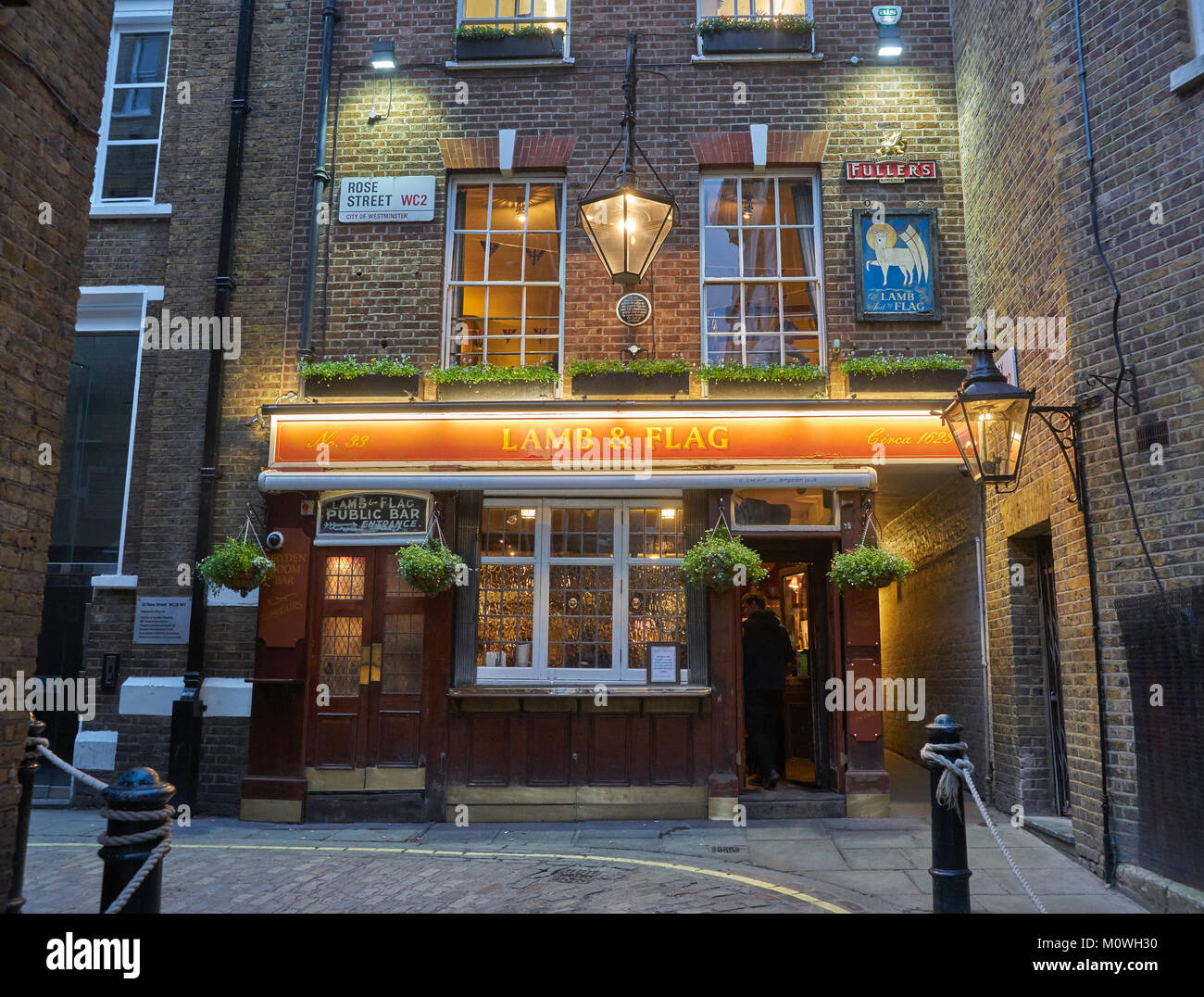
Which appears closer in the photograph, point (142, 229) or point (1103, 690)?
point (1103, 690)

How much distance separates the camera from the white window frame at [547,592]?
908cm

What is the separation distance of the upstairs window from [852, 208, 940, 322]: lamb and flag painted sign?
839cm

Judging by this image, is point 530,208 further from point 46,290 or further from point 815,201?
point 46,290

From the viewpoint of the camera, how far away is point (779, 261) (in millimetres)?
9922

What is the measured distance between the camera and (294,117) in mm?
10219

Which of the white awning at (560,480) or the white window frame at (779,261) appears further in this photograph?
the white window frame at (779,261)

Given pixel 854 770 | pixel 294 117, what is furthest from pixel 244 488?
pixel 854 770

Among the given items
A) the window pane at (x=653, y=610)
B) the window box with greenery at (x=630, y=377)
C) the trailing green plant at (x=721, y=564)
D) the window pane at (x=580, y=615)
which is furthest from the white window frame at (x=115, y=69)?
the trailing green plant at (x=721, y=564)

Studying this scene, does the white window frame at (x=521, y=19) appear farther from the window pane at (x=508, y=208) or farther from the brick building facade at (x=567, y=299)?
the window pane at (x=508, y=208)

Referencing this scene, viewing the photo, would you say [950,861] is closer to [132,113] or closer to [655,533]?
[655,533]

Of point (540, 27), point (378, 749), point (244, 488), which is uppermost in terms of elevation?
point (540, 27)

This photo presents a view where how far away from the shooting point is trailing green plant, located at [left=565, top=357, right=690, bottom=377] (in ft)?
30.3

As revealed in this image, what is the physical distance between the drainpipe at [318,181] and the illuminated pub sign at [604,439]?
2.66 ft

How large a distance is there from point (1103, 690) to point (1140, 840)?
105 centimetres
